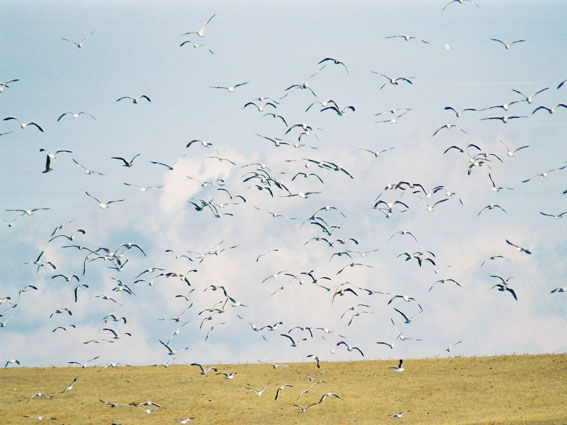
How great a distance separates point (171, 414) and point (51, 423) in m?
6.86

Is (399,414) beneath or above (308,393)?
beneath

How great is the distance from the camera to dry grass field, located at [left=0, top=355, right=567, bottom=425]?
153ft

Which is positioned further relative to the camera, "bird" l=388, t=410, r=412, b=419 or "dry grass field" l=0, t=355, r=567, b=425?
"dry grass field" l=0, t=355, r=567, b=425

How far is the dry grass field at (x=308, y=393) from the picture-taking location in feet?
153

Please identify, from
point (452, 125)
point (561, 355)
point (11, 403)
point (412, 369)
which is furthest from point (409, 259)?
point (11, 403)

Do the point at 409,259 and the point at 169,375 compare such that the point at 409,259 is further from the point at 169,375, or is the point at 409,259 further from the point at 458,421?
the point at 169,375

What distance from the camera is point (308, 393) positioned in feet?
171

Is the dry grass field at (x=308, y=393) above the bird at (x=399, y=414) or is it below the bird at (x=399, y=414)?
above

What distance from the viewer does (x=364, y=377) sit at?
56.5m

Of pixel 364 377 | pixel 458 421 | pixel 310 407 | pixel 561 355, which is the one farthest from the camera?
pixel 561 355

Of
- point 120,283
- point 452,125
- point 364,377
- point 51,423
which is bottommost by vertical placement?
point 51,423

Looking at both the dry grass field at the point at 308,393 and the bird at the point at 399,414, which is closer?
the bird at the point at 399,414

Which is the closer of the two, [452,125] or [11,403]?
[452,125]

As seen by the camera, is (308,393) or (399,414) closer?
(399,414)
